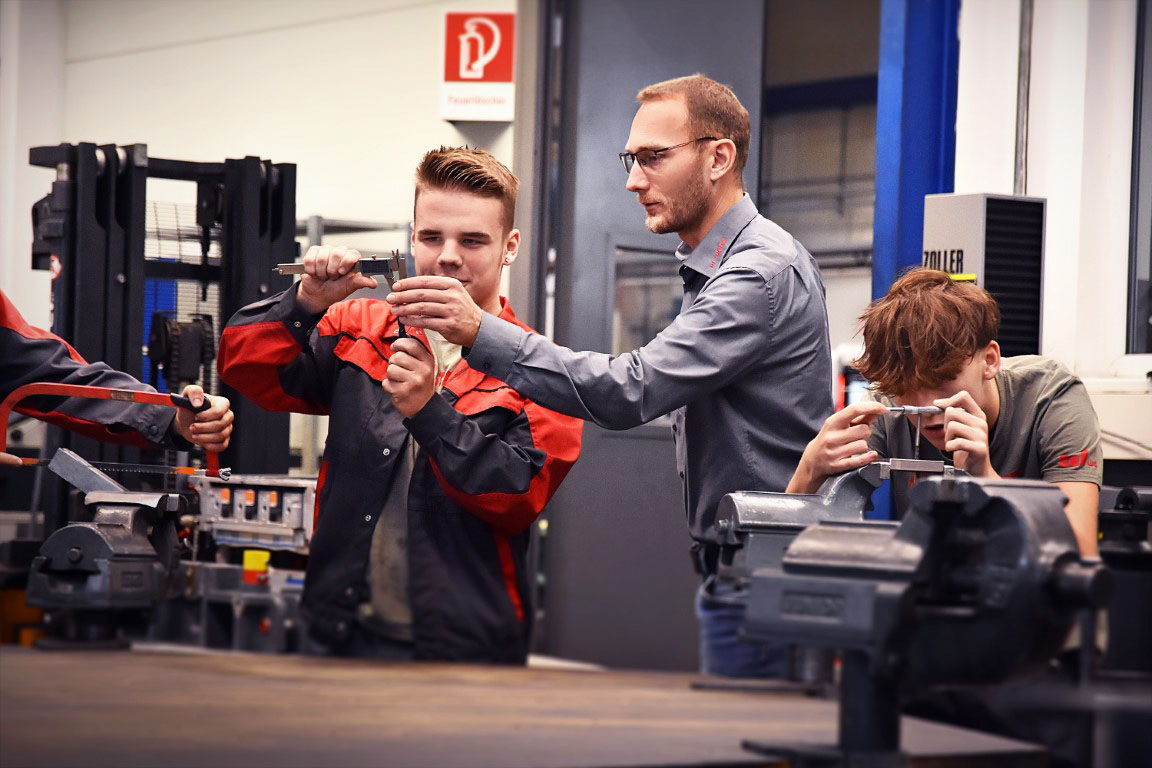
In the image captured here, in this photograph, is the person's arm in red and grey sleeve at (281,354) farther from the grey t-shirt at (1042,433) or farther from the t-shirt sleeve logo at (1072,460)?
the t-shirt sleeve logo at (1072,460)

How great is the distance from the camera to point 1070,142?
3.23m

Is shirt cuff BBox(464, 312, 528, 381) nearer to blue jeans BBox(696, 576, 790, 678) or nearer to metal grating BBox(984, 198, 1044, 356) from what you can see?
blue jeans BBox(696, 576, 790, 678)

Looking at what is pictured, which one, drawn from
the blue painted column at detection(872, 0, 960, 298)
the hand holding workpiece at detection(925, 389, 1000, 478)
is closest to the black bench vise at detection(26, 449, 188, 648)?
the hand holding workpiece at detection(925, 389, 1000, 478)

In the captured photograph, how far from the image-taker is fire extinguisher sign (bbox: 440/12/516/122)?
1.01 meters

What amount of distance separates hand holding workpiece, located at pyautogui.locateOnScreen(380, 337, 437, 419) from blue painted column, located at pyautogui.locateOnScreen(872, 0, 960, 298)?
2.34 m

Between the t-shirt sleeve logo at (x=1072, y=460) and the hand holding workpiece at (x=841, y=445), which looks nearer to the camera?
the hand holding workpiece at (x=841, y=445)

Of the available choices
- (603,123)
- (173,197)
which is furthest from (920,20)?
(603,123)

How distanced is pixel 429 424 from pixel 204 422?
32 centimetres

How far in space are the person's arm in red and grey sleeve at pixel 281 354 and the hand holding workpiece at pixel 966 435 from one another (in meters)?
0.71

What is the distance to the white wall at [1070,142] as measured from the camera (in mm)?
3227

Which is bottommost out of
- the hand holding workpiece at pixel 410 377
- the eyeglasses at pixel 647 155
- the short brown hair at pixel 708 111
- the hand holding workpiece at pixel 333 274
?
the hand holding workpiece at pixel 410 377

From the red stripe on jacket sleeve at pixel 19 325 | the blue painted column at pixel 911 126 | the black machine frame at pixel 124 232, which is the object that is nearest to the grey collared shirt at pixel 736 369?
the red stripe on jacket sleeve at pixel 19 325

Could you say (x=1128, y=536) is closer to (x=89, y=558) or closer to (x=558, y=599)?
(x=558, y=599)

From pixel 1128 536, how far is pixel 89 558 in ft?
3.77
